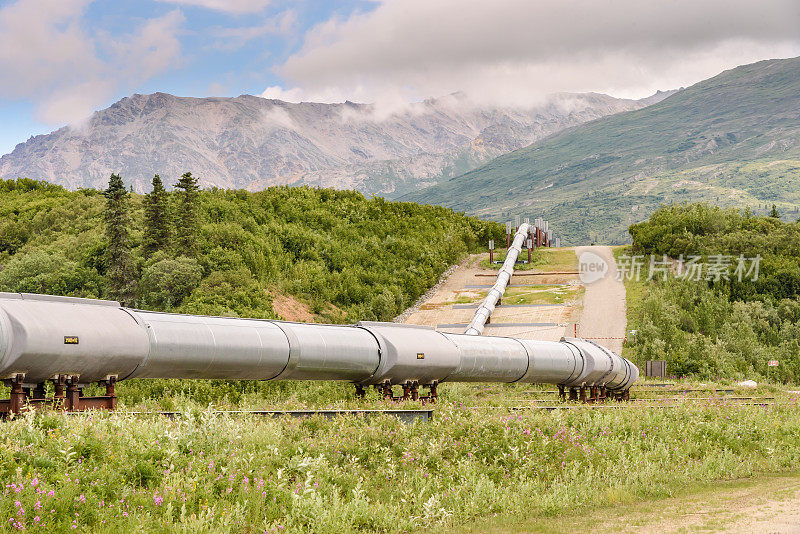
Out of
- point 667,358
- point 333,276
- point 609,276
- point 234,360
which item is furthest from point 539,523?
point 609,276

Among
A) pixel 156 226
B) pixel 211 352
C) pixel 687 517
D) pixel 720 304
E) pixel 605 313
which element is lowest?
pixel 687 517

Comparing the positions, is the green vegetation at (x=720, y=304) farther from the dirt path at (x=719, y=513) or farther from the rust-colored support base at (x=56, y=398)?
the rust-colored support base at (x=56, y=398)

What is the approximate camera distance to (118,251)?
48.4m

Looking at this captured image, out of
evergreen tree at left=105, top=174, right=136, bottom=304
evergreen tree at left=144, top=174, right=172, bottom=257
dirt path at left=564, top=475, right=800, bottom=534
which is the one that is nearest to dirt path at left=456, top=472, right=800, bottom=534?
dirt path at left=564, top=475, right=800, bottom=534

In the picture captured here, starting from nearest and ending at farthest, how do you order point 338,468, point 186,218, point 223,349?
point 338,468 < point 223,349 < point 186,218

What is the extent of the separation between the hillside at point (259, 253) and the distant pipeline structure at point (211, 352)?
23.0 meters

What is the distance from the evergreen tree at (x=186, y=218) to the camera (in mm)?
51719

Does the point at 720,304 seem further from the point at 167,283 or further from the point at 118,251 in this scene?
the point at 118,251

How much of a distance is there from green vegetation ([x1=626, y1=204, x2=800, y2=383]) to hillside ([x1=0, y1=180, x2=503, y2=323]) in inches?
653

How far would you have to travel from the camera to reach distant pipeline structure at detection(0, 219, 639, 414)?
13.8 metres

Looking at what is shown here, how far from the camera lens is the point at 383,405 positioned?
1814cm

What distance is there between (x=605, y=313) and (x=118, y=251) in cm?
3166

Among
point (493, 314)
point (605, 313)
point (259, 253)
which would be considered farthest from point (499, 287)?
point (259, 253)

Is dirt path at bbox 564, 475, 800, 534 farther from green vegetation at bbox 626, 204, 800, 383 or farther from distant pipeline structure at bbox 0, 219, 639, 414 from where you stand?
green vegetation at bbox 626, 204, 800, 383
